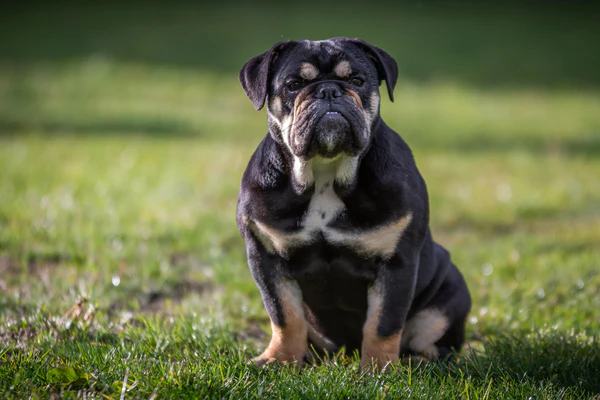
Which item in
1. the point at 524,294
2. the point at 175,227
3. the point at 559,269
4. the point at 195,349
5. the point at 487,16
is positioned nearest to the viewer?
the point at 195,349

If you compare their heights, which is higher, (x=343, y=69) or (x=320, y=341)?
(x=343, y=69)

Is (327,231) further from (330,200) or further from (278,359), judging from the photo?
(278,359)

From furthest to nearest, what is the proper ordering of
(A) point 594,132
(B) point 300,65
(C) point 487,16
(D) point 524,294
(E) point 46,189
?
(C) point 487,16 < (A) point 594,132 < (E) point 46,189 < (D) point 524,294 < (B) point 300,65

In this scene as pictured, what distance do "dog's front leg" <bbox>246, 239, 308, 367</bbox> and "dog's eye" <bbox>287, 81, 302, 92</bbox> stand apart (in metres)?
0.75

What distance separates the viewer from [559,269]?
5.93 metres

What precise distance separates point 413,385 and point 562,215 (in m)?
5.03

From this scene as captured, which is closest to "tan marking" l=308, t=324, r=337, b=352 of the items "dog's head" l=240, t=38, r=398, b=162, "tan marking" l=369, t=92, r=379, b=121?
"dog's head" l=240, t=38, r=398, b=162

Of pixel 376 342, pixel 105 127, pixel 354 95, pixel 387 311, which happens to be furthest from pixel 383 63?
pixel 105 127

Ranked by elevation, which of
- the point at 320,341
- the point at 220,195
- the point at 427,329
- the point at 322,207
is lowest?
the point at 220,195

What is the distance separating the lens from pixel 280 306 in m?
3.85

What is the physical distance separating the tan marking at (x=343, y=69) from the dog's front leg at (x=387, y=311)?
3.00 feet

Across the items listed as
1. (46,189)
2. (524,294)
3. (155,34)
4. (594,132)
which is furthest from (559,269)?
(155,34)

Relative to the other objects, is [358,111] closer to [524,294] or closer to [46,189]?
[524,294]

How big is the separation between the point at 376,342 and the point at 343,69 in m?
1.31
